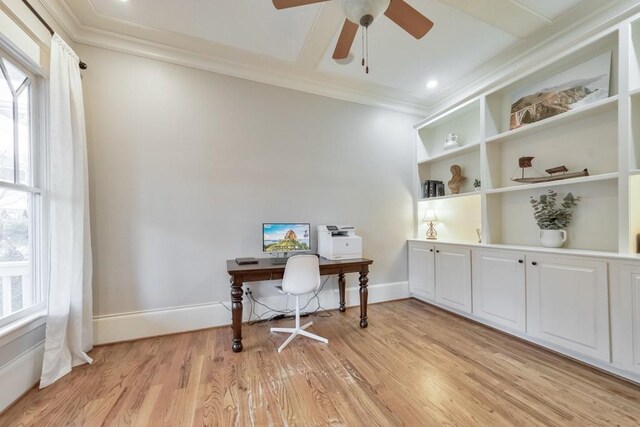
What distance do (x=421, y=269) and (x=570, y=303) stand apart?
1.57 meters

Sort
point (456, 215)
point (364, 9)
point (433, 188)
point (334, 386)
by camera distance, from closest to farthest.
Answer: point (364, 9) < point (334, 386) < point (456, 215) < point (433, 188)

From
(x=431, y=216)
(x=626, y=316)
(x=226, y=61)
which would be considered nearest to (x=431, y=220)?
(x=431, y=216)

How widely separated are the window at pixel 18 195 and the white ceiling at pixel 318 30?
2.80ft

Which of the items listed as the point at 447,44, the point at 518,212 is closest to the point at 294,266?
the point at 518,212

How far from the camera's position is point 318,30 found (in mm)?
2352

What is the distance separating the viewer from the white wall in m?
2.42

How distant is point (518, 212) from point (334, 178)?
2.11 metres

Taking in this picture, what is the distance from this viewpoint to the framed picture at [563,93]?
2.14 metres

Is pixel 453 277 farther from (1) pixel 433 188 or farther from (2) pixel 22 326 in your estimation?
(2) pixel 22 326

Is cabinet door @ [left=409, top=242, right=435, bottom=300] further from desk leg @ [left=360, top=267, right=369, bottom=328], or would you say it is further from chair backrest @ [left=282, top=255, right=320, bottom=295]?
chair backrest @ [left=282, top=255, right=320, bottom=295]

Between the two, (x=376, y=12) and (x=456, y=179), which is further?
(x=456, y=179)

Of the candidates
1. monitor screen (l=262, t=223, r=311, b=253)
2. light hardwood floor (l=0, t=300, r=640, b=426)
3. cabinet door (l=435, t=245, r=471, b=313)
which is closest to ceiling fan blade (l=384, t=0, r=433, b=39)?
monitor screen (l=262, t=223, r=311, b=253)

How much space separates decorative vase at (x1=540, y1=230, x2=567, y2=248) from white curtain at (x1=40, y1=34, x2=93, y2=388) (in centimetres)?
405

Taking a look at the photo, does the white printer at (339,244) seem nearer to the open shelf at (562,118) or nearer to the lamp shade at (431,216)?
the lamp shade at (431,216)
